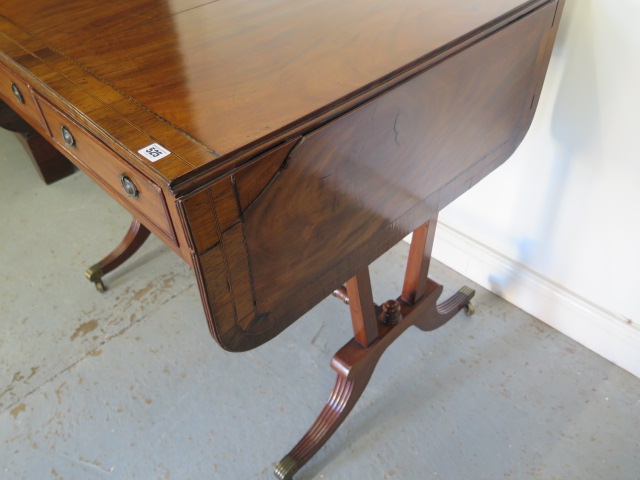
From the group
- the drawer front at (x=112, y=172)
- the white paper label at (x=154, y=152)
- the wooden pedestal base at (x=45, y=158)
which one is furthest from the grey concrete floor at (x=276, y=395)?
the white paper label at (x=154, y=152)

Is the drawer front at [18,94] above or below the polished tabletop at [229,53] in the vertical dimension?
below

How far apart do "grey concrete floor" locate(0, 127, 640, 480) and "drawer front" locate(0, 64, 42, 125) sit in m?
0.79

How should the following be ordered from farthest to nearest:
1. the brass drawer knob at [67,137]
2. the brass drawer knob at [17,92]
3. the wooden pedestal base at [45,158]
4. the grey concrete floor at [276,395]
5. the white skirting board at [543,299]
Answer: the wooden pedestal base at [45,158] → the white skirting board at [543,299] → the grey concrete floor at [276,395] → the brass drawer knob at [17,92] → the brass drawer knob at [67,137]

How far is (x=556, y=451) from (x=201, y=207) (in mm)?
1092

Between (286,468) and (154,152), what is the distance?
87 centimetres

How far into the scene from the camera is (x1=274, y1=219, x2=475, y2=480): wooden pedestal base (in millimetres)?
1215

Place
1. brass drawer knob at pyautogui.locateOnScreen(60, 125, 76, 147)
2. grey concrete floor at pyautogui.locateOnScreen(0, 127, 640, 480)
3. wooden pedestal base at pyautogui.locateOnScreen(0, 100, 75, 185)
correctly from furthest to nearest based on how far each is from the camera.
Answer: wooden pedestal base at pyautogui.locateOnScreen(0, 100, 75, 185), grey concrete floor at pyautogui.locateOnScreen(0, 127, 640, 480), brass drawer knob at pyautogui.locateOnScreen(60, 125, 76, 147)

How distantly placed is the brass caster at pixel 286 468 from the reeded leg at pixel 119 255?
875 mm

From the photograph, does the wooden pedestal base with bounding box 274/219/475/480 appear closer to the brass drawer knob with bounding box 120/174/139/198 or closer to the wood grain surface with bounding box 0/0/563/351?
the wood grain surface with bounding box 0/0/563/351

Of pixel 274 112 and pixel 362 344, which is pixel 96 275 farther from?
pixel 274 112

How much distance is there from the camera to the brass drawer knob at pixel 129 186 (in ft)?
2.38

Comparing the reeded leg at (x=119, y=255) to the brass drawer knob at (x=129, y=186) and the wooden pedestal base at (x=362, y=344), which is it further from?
the brass drawer knob at (x=129, y=186)

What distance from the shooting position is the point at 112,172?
0.77 meters

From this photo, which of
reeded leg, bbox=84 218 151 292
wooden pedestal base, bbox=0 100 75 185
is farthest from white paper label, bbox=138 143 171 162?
wooden pedestal base, bbox=0 100 75 185
